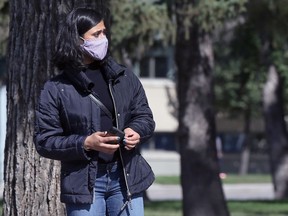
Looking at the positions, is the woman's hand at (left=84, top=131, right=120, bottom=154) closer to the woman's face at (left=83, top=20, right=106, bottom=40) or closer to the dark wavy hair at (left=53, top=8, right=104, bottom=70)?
the dark wavy hair at (left=53, top=8, right=104, bottom=70)

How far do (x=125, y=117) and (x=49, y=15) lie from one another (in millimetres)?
1935

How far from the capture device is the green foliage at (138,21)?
1466cm

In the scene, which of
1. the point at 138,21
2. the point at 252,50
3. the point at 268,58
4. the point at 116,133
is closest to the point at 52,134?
the point at 116,133

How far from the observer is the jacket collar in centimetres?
528

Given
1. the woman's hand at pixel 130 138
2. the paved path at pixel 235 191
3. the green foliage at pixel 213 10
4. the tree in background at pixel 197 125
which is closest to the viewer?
the woman's hand at pixel 130 138

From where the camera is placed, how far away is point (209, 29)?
13.9 m

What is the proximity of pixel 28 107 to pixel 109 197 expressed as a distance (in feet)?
6.09

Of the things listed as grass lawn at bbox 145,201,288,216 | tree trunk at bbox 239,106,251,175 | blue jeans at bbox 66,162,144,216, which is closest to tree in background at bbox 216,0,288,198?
grass lawn at bbox 145,201,288,216

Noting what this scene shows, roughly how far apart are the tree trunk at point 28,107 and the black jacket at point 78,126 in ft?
5.01

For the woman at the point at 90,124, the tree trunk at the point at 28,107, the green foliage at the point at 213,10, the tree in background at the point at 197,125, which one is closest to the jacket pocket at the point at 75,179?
the woman at the point at 90,124

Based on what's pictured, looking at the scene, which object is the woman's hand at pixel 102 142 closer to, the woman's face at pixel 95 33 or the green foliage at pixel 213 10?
the woman's face at pixel 95 33

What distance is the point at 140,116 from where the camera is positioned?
545cm

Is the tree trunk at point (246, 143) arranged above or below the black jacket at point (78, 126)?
below

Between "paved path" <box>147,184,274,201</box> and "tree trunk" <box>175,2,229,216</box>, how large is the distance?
13.2 metres
